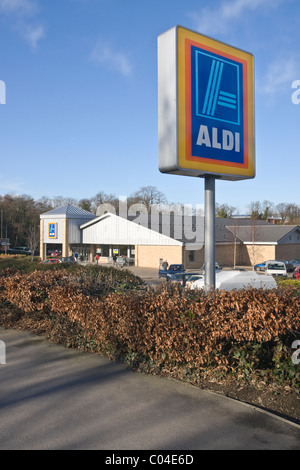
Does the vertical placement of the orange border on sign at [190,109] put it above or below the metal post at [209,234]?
above

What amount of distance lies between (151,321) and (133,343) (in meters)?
0.62

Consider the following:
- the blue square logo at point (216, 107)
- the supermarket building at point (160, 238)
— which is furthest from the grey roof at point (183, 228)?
the blue square logo at point (216, 107)

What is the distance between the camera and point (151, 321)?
247 inches

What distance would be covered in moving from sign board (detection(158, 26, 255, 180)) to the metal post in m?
0.26

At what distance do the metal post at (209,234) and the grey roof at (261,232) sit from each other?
36.9 metres

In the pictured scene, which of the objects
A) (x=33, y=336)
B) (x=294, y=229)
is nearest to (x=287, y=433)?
(x=33, y=336)

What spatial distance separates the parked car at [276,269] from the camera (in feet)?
108

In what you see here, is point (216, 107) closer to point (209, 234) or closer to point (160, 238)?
point (209, 234)

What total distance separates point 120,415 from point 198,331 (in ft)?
5.27

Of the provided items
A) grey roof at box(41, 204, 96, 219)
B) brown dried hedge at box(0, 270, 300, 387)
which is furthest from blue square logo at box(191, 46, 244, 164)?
grey roof at box(41, 204, 96, 219)

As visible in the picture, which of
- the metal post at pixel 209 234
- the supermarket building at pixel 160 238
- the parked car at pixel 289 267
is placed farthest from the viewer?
the supermarket building at pixel 160 238

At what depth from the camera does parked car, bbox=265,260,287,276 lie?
1297 inches

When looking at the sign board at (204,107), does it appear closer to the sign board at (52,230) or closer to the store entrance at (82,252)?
the store entrance at (82,252)
